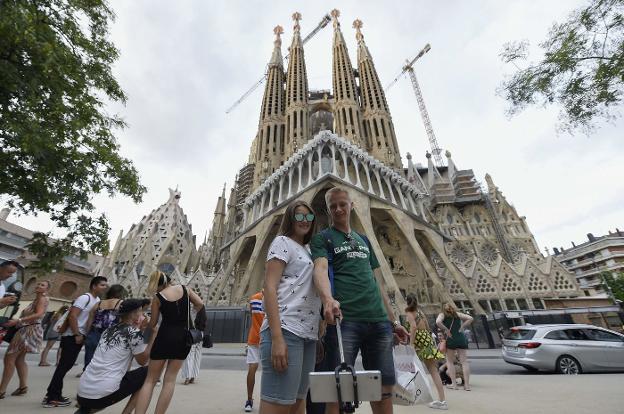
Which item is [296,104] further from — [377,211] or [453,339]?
[453,339]

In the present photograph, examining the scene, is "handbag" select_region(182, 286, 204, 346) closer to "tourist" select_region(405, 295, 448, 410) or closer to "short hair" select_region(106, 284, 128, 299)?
"short hair" select_region(106, 284, 128, 299)

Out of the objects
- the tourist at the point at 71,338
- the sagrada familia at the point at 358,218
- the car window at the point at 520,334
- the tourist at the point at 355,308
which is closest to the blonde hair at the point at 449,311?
the tourist at the point at 355,308

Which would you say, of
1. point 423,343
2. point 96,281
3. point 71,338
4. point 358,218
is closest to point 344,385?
point 423,343

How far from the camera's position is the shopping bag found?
8.02ft

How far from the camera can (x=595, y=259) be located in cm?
5003

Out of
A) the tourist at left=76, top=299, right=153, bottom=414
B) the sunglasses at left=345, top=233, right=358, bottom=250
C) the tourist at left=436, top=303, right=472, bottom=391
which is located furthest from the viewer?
the tourist at left=436, top=303, right=472, bottom=391

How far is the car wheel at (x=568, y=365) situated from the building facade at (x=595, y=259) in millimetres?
53424

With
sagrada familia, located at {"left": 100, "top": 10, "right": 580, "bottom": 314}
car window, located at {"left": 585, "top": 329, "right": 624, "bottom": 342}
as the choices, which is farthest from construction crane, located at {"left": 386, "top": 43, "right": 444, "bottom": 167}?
car window, located at {"left": 585, "top": 329, "right": 624, "bottom": 342}

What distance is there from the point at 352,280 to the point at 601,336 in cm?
854

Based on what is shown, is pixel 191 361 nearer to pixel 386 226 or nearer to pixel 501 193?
pixel 386 226

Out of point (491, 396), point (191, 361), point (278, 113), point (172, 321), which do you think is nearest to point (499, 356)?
point (491, 396)

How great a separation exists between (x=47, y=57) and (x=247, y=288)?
1808 cm

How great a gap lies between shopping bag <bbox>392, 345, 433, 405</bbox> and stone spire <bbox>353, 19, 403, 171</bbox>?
103ft

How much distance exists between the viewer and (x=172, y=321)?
9.30 feet
